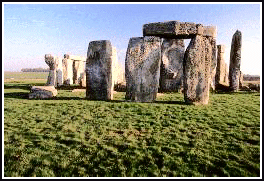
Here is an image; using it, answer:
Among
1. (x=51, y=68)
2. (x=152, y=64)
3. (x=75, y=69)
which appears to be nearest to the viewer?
(x=152, y=64)

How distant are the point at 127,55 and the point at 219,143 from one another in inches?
186

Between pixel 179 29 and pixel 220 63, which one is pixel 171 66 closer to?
pixel 220 63

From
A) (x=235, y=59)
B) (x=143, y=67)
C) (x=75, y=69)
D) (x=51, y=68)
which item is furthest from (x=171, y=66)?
(x=75, y=69)

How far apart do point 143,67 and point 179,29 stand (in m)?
1.85

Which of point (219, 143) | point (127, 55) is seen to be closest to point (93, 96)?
point (127, 55)

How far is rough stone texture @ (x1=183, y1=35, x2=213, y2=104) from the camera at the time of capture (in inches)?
316

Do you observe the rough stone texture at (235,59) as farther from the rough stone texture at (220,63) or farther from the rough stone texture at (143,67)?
the rough stone texture at (143,67)

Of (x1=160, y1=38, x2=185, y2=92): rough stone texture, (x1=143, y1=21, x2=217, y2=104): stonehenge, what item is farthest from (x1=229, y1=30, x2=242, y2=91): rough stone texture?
(x1=143, y1=21, x2=217, y2=104): stonehenge

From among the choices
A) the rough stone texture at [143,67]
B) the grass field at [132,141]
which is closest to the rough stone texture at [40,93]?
the grass field at [132,141]

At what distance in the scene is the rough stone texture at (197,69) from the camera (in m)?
8.02

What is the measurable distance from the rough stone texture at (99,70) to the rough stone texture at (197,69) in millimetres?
2917

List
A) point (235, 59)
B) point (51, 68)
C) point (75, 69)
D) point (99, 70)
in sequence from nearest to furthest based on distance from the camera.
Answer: point (99, 70), point (235, 59), point (51, 68), point (75, 69)

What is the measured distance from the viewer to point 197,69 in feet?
26.5

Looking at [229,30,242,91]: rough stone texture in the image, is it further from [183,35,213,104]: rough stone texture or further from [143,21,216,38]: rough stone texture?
[183,35,213,104]: rough stone texture
